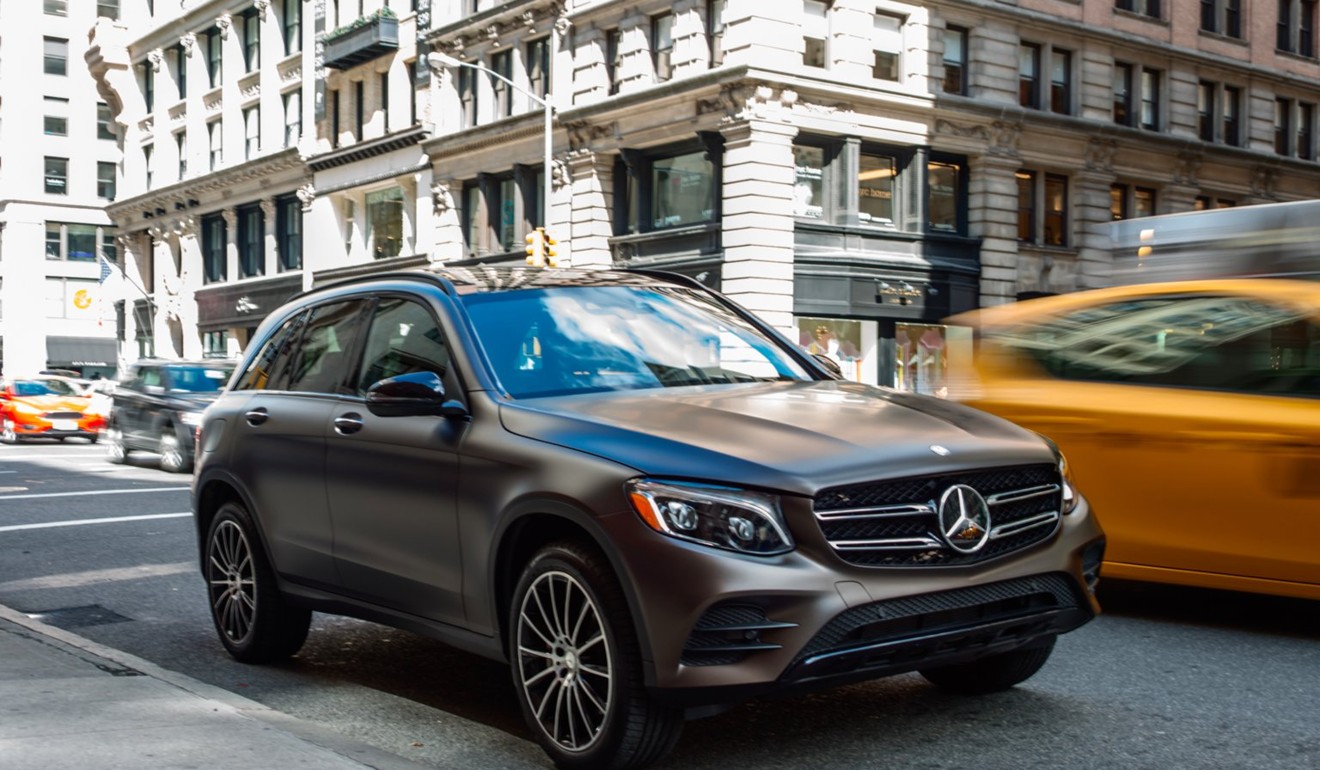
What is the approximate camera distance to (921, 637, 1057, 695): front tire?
5.73 meters

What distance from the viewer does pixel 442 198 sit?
4144cm

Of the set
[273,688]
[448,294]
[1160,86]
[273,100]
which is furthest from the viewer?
[273,100]

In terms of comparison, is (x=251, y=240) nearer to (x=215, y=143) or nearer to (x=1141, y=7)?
(x=215, y=143)

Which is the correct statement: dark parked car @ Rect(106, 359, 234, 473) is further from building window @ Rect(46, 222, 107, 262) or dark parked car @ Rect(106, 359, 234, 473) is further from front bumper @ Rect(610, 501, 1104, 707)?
building window @ Rect(46, 222, 107, 262)

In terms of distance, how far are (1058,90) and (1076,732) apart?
111ft

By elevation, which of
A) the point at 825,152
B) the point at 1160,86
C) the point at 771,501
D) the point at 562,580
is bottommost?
the point at 562,580

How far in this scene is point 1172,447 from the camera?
24.4 feet

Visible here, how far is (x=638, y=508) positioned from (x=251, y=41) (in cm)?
5163

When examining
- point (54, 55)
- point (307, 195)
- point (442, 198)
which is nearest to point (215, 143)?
point (307, 195)

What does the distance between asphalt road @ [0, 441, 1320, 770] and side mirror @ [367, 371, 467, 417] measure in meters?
1.24

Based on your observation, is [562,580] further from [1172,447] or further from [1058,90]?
[1058,90]

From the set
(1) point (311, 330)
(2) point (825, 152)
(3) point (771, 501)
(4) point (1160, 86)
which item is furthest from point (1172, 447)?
(4) point (1160, 86)

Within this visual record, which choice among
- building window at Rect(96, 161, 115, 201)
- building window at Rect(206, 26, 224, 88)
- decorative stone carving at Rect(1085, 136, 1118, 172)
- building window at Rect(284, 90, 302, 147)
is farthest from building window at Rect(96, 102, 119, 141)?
decorative stone carving at Rect(1085, 136, 1118, 172)

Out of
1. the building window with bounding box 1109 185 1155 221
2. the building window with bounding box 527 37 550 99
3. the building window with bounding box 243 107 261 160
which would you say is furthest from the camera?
the building window with bounding box 243 107 261 160
